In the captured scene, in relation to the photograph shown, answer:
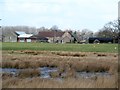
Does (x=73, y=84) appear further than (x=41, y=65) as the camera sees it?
No

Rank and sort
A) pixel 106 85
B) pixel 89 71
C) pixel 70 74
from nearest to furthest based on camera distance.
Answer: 1. pixel 106 85
2. pixel 70 74
3. pixel 89 71

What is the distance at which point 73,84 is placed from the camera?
12867mm

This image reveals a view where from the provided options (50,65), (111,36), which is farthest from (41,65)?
(111,36)

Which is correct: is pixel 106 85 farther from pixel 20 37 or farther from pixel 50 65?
pixel 20 37

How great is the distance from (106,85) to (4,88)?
3.87m

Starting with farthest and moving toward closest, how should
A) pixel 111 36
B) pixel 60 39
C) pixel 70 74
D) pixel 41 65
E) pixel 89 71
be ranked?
pixel 60 39
pixel 111 36
pixel 41 65
pixel 89 71
pixel 70 74

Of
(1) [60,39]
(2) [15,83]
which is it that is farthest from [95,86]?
(1) [60,39]

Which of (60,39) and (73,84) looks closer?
(73,84)

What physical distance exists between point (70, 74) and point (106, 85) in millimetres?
5368

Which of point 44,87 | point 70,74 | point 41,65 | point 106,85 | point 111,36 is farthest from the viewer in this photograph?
point 111,36

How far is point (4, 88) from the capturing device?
12.3 meters

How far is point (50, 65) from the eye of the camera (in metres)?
25.8

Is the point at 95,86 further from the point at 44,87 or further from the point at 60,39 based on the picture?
the point at 60,39

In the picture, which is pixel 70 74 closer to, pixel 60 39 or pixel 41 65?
pixel 41 65
